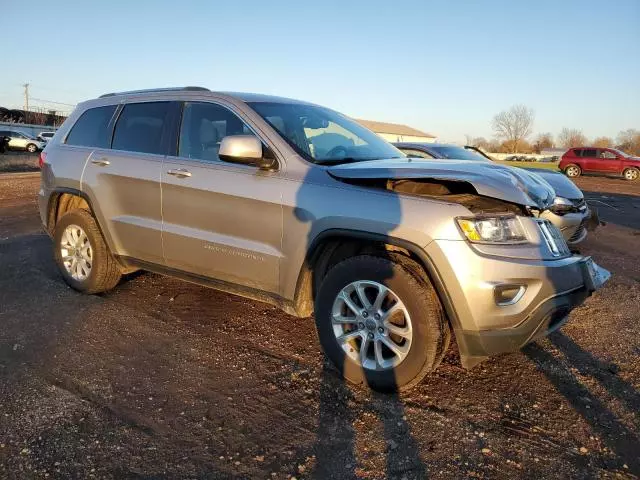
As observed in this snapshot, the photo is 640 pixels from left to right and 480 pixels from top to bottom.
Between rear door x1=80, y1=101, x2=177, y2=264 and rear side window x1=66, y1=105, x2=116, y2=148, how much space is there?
9 centimetres

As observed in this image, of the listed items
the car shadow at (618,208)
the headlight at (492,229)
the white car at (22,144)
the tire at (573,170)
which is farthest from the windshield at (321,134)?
the white car at (22,144)

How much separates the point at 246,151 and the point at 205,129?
834mm

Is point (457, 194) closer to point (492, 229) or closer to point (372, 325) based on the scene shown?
point (492, 229)

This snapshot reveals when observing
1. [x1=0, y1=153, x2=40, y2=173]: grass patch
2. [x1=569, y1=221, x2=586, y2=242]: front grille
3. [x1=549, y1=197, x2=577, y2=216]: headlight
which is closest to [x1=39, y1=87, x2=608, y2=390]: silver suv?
[x1=549, y1=197, x2=577, y2=216]: headlight

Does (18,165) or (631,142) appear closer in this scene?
(18,165)

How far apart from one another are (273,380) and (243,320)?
44.3 inches

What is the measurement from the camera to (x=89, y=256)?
4770 mm

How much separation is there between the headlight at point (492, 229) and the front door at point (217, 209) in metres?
1.26

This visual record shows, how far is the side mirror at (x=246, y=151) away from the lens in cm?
344

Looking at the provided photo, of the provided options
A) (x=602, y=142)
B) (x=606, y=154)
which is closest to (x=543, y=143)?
(x=602, y=142)

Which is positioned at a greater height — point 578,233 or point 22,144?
point 22,144

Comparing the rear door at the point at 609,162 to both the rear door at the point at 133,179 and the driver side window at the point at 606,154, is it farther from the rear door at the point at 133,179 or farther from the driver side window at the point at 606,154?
the rear door at the point at 133,179

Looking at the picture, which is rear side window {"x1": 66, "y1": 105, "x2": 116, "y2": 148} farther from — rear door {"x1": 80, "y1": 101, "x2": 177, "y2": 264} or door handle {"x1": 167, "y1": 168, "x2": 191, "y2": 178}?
door handle {"x1": 167, "y1": 168, "x2": 191, "y2": 178}

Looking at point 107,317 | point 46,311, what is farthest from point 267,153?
point 46,311
